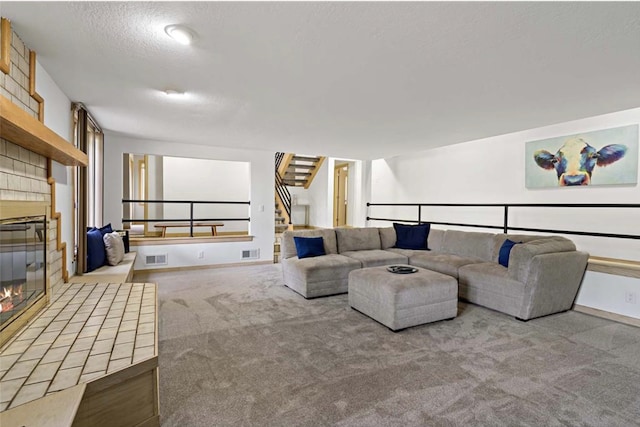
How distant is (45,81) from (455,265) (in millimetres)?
4443

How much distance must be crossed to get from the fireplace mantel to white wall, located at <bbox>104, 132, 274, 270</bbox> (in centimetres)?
265

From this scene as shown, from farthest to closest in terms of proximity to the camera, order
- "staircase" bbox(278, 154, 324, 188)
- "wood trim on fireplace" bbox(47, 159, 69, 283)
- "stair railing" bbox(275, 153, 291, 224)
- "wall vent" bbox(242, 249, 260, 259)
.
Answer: "staircase" bbox(278, 154, 324, 188) < "stair railing" bbox(275, 153, 291, 224) < "wall vent" bbox(242, 249, 260, 259) < "wood trim on fireplace" bbox(47, 159, 69, 283)

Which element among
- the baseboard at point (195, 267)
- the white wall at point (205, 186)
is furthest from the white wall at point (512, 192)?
the white wall at point (205, 186)

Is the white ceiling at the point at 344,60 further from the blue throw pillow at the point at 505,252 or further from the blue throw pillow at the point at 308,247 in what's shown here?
the blue throw pillow at the point at 308,247

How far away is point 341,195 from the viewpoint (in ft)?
31.8

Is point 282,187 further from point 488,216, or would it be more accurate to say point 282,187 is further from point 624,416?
point 624,416

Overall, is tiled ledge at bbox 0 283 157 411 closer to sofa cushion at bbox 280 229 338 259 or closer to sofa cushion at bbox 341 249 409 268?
sofa cushion at bbox 280 229 338 259

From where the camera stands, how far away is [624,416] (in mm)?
1744

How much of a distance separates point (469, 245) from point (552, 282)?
50.4 inches

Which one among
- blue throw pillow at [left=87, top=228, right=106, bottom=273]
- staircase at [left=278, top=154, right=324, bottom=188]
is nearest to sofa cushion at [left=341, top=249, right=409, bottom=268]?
blue throw pillow at [left=87, top=228, right=106, bottom=273]

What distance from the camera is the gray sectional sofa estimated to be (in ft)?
10.5

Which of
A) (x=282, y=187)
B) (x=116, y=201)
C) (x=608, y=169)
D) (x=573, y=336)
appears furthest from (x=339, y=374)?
(x=282, y=187)

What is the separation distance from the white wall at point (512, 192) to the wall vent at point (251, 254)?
9.56 ft

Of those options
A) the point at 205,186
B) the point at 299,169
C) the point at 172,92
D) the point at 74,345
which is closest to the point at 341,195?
the point at 299,169
